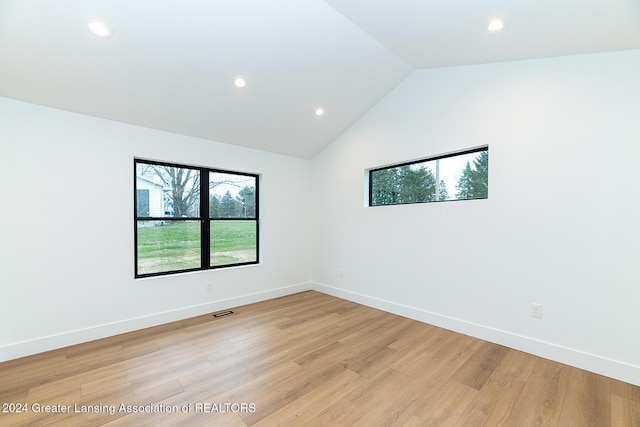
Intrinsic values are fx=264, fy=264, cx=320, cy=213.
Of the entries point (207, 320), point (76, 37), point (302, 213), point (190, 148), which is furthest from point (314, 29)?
point (207, 320)

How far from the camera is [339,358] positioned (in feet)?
8.05

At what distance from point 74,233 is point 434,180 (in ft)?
13.5

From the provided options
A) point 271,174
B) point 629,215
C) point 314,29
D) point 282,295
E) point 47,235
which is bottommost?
point 282,295

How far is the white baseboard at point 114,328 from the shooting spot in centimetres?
247

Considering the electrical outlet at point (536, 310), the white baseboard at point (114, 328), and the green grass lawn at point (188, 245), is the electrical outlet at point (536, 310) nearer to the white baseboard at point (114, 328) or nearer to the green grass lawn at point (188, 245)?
the white baseboard at point (114, 328)

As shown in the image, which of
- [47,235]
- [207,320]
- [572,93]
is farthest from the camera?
[207,320]

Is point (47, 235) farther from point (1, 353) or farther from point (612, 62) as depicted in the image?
point (612, 62)

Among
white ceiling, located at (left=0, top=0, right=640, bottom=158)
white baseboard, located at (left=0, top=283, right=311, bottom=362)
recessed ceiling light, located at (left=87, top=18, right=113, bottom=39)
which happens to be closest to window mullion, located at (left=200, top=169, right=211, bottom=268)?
white baseboard, located at (left=0, top=283, right=311, bottom=362)

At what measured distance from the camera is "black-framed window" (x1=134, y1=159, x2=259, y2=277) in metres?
3.29

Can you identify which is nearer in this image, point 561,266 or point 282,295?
point 561,266

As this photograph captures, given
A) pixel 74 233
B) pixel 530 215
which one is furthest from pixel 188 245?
pixel 530 215

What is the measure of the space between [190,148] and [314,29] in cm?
217

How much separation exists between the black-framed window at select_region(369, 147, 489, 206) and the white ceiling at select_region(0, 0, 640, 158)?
1.06 m

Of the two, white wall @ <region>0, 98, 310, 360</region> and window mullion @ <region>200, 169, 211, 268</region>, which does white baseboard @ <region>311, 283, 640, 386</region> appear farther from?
white wall @ <region>0, 98, 310, 360</region>
